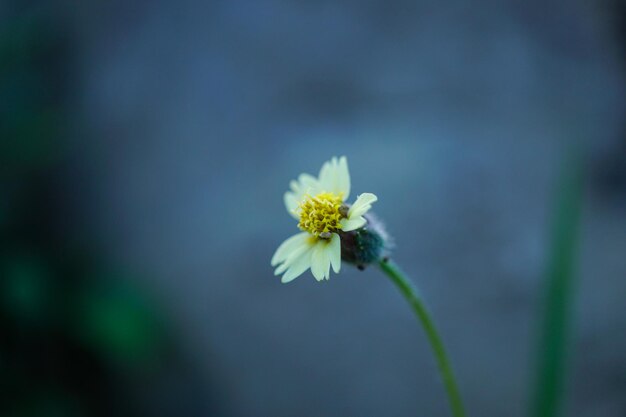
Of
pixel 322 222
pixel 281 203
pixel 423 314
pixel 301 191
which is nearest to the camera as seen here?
pixel 423 314

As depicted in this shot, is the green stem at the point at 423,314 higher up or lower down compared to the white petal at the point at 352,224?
lower down

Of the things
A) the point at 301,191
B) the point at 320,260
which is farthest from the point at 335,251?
the point at 301,191

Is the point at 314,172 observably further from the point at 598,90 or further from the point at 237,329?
the point at 598,90

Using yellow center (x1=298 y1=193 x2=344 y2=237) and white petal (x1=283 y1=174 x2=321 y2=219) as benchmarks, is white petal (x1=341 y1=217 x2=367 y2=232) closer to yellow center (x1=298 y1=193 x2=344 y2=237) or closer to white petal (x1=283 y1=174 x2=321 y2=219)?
yellow center (x1=298 y1=193 x2=344 y2=237)

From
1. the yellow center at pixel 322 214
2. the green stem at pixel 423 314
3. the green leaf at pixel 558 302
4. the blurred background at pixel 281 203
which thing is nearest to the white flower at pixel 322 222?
the yellow center at pixel 322 214

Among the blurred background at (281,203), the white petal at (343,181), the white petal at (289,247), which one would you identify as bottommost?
the white petal at (289,247)

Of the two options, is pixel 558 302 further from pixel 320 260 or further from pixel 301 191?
pixel 301 191

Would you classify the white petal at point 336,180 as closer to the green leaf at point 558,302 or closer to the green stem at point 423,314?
the green stem at point 423,314
